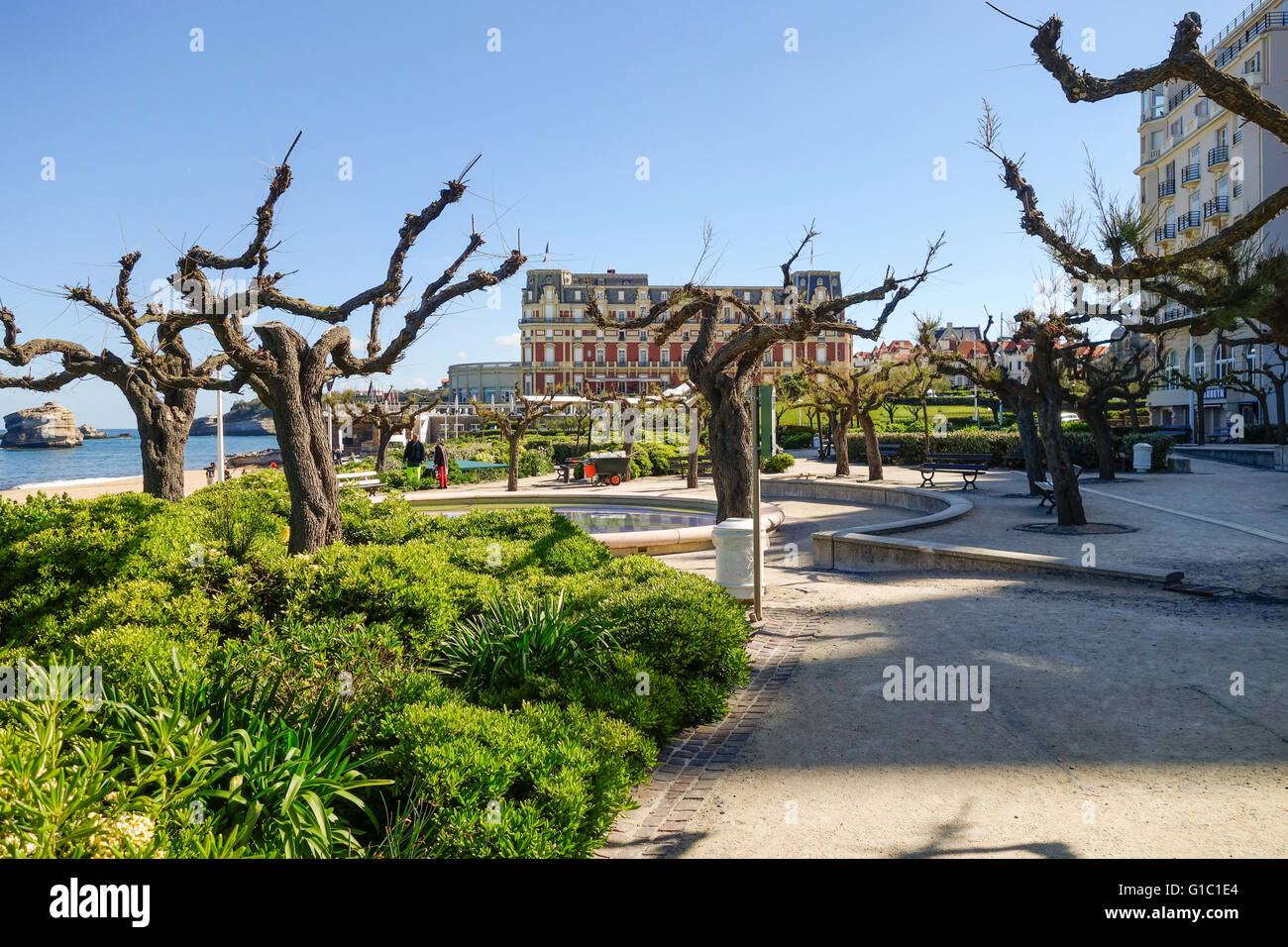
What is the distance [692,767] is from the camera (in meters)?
5.09

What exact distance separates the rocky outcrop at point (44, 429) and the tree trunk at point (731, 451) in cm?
15750

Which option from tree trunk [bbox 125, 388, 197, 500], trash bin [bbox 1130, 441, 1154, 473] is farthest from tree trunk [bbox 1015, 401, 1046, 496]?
tree trunk [bbox 125, 388, 197, 500]

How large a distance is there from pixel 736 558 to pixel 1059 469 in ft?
29.3

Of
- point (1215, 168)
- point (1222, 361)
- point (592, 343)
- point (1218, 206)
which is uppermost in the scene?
point (1215, 168)

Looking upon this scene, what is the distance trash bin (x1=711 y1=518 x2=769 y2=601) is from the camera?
9188mm

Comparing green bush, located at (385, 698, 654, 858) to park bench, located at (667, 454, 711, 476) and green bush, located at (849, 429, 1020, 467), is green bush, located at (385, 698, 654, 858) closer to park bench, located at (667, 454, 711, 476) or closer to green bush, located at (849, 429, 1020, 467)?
park bench, located at (667, 454, 711, 476)

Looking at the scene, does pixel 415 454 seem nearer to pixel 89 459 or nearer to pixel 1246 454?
pixel 1246 454

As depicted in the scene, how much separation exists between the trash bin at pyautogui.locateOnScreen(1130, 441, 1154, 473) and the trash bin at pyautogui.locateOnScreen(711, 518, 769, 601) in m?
21.8

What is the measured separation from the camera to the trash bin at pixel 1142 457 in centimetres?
2570

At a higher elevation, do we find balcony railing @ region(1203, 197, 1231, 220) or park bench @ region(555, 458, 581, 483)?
balcony railing @ region(1203, 197, 1231, 220)

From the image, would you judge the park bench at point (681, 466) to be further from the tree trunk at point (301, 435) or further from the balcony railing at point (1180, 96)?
the balcony railing at point (1180, 96)

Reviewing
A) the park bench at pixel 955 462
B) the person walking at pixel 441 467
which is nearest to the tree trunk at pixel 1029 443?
the park bench at pixel 955 462

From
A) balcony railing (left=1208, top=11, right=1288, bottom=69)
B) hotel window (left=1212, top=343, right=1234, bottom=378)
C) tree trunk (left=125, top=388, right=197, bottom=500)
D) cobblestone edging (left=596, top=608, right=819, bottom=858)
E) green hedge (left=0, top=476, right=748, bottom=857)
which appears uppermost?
balcony railing (left=1208, top=11, right=1288, bottom=69)

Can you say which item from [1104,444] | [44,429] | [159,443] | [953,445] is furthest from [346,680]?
[44,429]
